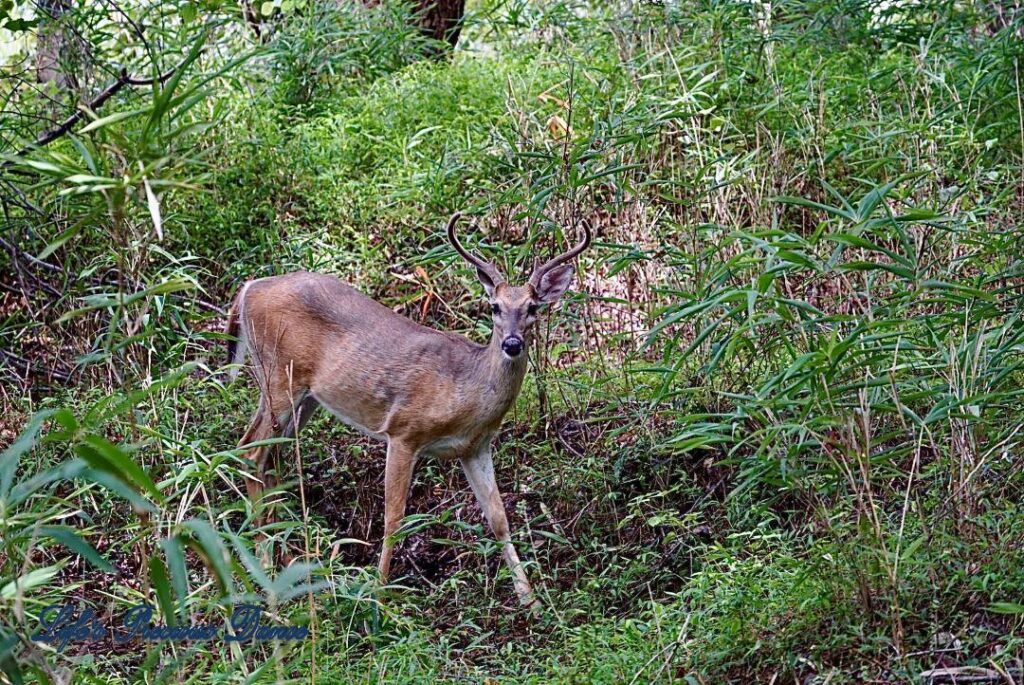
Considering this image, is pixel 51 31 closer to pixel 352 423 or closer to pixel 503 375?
pixel 352 423

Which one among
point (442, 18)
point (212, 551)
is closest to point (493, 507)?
point (212, 551)

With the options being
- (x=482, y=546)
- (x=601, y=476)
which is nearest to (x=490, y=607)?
(x=482, y=546)

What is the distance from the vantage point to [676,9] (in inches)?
316

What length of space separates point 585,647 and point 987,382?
5.48 ft

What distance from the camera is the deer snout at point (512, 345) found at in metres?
6.00

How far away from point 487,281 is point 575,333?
1034 millimetres

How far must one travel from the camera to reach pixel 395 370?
661 centimetres

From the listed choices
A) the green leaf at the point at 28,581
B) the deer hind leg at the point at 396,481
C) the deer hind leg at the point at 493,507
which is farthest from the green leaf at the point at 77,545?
the deer hind leg at the point at 396,481

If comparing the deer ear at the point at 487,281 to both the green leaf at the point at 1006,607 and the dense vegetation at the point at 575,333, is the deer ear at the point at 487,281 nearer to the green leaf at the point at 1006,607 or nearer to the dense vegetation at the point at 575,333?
the dense vegetation at the point at 575,333

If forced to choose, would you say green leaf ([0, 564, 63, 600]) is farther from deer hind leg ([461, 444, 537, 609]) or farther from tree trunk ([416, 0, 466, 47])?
tree trunk ([416, 0, 466, 47])

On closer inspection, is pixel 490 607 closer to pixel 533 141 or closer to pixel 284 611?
pixel 284 611

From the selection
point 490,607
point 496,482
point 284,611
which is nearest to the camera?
point 284,611

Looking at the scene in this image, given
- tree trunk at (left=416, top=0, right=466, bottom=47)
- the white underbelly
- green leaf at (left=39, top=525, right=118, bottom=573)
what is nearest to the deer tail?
the white underbelly

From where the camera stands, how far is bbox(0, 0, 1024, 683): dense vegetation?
4.05 meters
